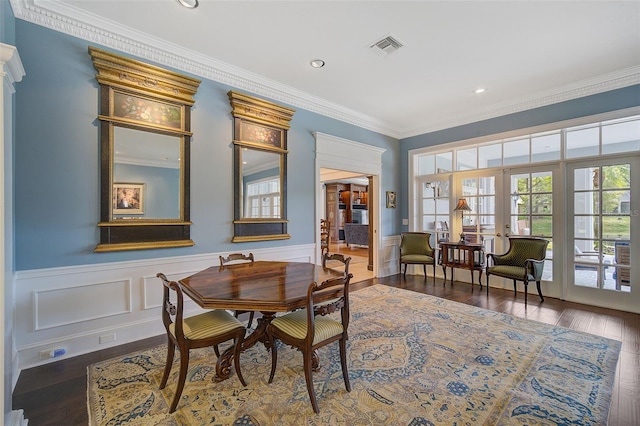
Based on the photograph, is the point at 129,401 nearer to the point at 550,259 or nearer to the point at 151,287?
the point at 151,287

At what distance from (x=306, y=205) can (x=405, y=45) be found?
2.41 m

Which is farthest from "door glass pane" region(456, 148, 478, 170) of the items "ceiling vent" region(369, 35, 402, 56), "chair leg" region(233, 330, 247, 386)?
"chair leg" region(233, 330, 247, 386)

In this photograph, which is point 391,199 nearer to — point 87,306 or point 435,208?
point 435,208

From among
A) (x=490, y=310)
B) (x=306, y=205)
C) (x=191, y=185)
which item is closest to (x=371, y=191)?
(x=306, y=205)

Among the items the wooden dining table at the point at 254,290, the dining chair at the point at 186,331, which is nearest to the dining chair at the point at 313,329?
the wooden dining table at the point at 254,290

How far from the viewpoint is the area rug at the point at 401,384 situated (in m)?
1.72

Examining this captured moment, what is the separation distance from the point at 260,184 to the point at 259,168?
215 mm

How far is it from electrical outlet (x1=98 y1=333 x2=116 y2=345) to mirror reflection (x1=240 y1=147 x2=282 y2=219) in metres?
1.76

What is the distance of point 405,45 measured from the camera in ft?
9.58

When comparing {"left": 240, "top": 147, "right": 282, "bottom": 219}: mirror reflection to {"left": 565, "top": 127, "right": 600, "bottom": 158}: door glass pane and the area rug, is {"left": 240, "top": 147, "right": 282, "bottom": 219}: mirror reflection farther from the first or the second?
{"left": 565, "top": 127, "right": 600, "bottom": 158}: door glass pane

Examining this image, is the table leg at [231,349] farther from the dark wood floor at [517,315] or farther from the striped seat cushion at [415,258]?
the striped seat cushion at [415,258]

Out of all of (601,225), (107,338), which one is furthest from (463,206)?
(107,338)

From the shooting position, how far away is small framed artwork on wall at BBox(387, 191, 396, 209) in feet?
18.6

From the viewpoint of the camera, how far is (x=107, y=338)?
8.50 feet
